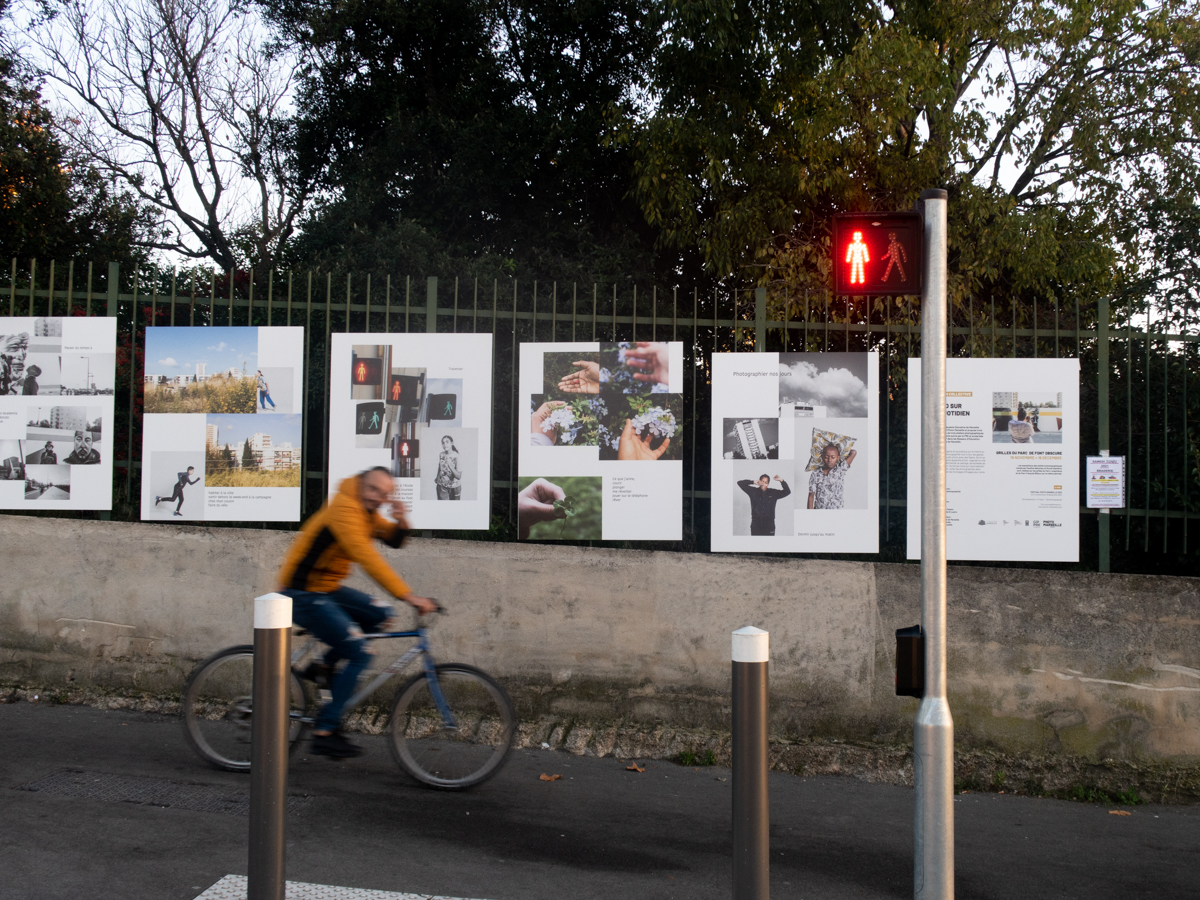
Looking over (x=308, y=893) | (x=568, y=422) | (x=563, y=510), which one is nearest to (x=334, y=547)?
(x=308, y=893)

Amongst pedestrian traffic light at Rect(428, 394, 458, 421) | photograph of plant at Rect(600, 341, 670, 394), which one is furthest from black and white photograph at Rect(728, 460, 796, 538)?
pedestrian traffic light at Rect(428, 394, 458, 421)

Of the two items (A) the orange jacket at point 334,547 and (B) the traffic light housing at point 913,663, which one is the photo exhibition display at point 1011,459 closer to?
(B) the traffic light housing at point 913,663

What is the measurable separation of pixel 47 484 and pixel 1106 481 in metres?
6.74

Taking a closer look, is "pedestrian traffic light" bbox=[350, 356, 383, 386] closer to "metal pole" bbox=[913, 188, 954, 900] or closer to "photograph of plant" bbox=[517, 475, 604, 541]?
"photograph of plant" bbox=[517, 475, 604, 541]

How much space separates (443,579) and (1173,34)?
992 cm

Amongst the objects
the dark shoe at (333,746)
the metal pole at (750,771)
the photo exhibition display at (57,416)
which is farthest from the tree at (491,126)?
the metal pole at (750,771)

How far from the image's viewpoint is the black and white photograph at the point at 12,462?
662cm

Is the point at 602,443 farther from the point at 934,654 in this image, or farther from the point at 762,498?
the point at 934,654

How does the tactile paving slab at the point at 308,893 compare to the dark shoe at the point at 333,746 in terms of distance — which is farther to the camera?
the dark shoe at the point at 333,746

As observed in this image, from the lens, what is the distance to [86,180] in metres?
16.1

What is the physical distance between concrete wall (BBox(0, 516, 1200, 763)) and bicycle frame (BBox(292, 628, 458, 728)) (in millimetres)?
1111

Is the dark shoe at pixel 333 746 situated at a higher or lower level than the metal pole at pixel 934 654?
lower

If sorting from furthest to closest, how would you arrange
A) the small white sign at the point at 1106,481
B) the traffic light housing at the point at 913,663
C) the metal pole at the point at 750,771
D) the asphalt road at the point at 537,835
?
1. the small white sign at the point at 1106,481
2. the asphalt road at the point at 537,835
3. the traffic light housing at the point at 913,663
4. the metal pole at the point at 750,771

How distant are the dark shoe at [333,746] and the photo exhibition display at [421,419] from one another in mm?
1728
